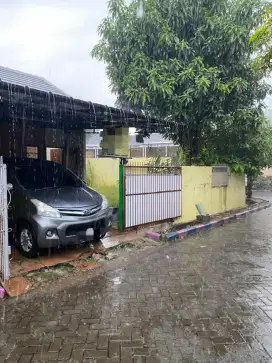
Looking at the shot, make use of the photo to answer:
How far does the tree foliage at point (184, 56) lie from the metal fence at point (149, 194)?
1485mm

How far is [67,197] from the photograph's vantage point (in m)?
5.77

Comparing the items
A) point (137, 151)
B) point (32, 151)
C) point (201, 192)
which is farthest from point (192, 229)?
point (137, 151)

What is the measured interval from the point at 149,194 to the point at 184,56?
15.9 feet

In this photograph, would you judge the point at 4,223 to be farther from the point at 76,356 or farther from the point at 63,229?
the point at 76,356

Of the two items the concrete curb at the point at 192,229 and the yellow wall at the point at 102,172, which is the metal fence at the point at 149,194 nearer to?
the concrete curb at the point at 192,229

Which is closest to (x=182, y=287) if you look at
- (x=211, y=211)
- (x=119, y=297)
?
(x=119, y=297)

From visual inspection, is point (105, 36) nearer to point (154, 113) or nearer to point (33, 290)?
point (154, 113)

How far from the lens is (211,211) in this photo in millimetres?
11000

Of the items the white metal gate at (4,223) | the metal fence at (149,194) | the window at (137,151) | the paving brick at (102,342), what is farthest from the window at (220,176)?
the window at (137,151)

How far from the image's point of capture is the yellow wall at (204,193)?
31.0 ft

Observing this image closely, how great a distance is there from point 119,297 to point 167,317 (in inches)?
32.8

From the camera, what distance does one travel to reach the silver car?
512 cm

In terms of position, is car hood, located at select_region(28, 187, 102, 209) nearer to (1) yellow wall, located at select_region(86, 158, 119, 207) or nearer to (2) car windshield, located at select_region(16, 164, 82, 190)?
(2) car windshield, located at select_region(16, 164, 82, 190)

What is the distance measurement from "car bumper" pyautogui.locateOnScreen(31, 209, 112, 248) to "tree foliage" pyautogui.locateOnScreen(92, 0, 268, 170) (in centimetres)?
442
